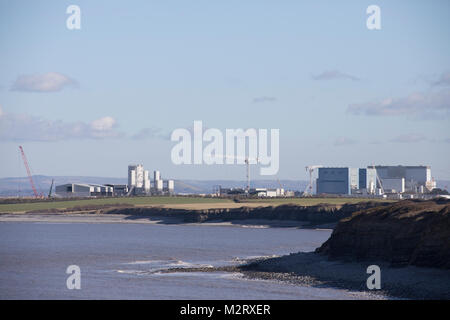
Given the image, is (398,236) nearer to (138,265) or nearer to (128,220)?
(138,265)

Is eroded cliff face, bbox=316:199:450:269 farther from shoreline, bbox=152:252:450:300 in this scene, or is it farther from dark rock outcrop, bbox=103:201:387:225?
dark rock outcrop, bbox=103:201:387:225

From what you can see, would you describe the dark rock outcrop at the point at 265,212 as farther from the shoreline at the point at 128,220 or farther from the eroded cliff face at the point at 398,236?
the eroded cliff face at the point at 398,236

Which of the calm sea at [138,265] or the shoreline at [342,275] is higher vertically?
the shoreline at [342,275]

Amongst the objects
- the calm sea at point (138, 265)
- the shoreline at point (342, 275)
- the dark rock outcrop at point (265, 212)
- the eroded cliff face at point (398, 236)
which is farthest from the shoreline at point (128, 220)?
the eroded cliff face at point (398, 236)

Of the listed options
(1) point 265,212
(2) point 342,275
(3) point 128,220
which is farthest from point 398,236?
(3) point 128,220

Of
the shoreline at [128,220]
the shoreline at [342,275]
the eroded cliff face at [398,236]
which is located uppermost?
the eroded cliff face at [398,236]

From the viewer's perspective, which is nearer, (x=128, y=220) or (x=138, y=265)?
(x=138, y=265)
